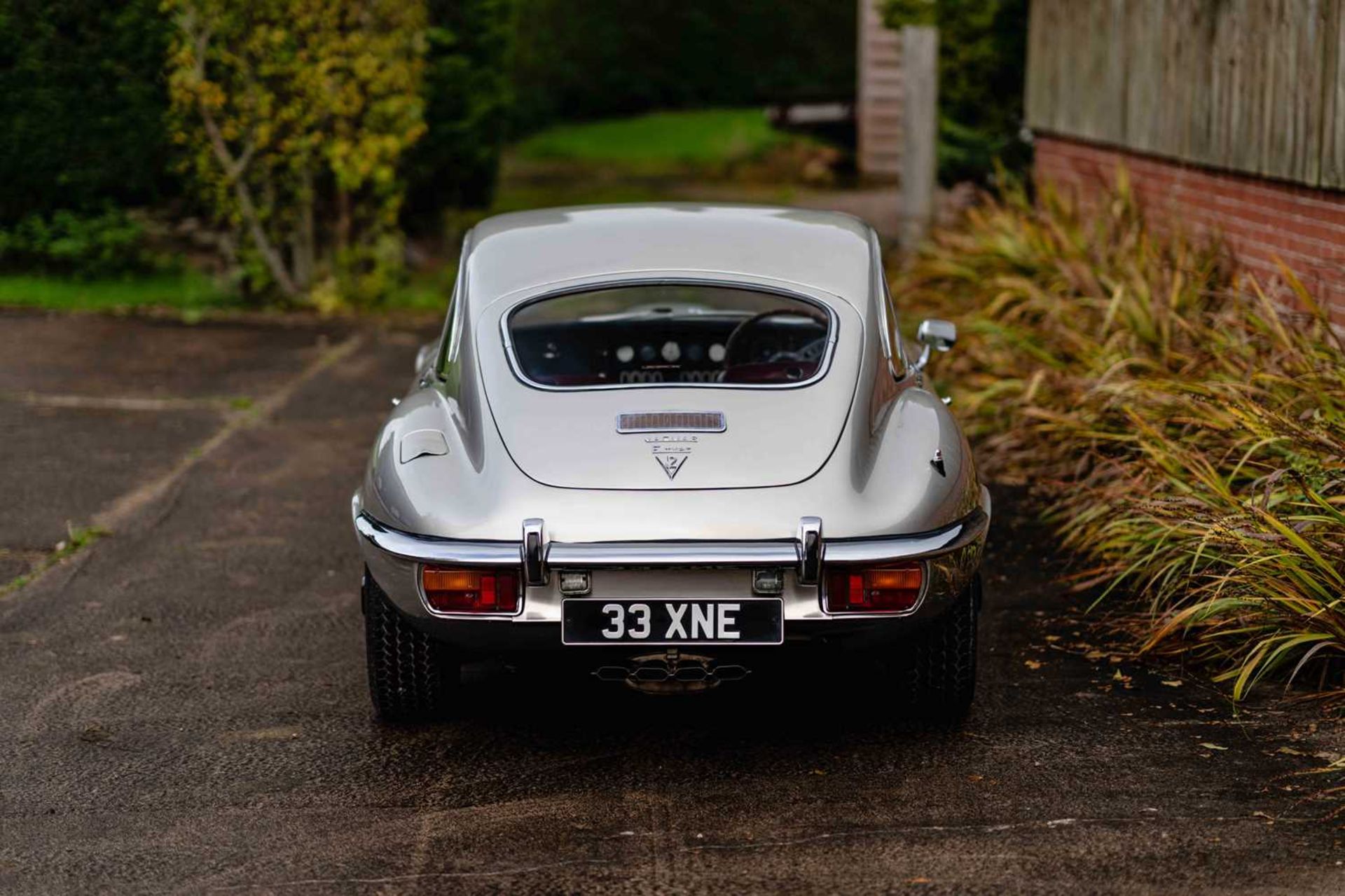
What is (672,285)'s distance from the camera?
535 centimetres

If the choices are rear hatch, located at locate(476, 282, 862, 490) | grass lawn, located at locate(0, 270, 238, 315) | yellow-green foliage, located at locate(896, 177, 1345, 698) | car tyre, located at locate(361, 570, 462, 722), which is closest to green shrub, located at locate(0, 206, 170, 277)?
grass lawn, located at locate(0, 270, 238, 315)

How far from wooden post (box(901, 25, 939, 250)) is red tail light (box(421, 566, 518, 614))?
9.17m

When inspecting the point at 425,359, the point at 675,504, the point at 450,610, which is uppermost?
the point at 675,504

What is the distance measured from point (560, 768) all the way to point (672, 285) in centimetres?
159

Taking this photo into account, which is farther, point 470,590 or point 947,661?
point 947,661

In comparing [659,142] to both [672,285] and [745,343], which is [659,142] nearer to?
[745,343]

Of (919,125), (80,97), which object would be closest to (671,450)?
(80,97)

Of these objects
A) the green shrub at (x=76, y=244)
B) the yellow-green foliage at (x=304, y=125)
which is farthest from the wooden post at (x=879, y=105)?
the green shrub at (x=76, y=244)

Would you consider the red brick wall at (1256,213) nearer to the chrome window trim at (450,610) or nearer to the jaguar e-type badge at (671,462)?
the jaguar e-type badge at (671,462)

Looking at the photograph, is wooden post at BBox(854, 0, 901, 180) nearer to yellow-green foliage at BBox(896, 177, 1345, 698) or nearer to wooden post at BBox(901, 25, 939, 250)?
wooden post at BBox(901, 25, 939, 250)

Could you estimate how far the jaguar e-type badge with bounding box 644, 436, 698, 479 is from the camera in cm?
455

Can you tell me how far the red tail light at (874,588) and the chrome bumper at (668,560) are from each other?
23 mm

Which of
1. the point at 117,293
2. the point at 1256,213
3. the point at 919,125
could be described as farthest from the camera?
the point at 919,125

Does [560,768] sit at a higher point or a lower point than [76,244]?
higher
